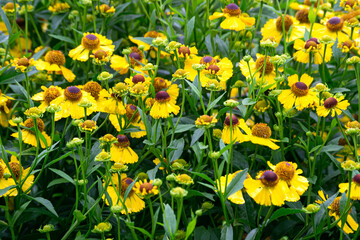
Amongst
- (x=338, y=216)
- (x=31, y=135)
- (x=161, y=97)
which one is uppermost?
(x=161, y=97)

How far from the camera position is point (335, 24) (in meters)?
1.41

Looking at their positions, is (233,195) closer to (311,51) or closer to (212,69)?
(212,69)

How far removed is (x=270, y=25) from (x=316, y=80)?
0.22m

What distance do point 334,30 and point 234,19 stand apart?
318 mm

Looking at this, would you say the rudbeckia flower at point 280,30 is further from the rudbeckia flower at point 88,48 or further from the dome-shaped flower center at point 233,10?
the rudbeckia flower at point 88,48

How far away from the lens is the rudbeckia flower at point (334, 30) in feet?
4.63

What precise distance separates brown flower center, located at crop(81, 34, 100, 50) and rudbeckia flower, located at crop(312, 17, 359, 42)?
0.61m

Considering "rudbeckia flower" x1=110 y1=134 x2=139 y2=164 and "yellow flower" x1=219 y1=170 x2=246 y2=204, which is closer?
"yellow flower" x1=219 y1=170 x2=246 y2=204

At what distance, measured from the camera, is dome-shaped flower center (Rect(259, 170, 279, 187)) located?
1.00 m

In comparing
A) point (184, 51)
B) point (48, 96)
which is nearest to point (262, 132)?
point (184, 51)

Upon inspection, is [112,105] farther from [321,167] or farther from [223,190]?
[321,167]

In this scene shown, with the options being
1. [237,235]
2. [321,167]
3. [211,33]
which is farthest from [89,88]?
[321,167]

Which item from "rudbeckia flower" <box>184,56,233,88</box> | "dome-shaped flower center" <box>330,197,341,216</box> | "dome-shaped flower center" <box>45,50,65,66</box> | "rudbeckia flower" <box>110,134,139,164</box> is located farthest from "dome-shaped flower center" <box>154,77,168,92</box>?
"dome-shaped flower center" <box>330,197,341,216</box>

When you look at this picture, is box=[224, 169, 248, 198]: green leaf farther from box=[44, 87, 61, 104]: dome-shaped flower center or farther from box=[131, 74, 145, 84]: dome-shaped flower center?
box=[44, 87, 61, 104]: dome-shaped flower center
